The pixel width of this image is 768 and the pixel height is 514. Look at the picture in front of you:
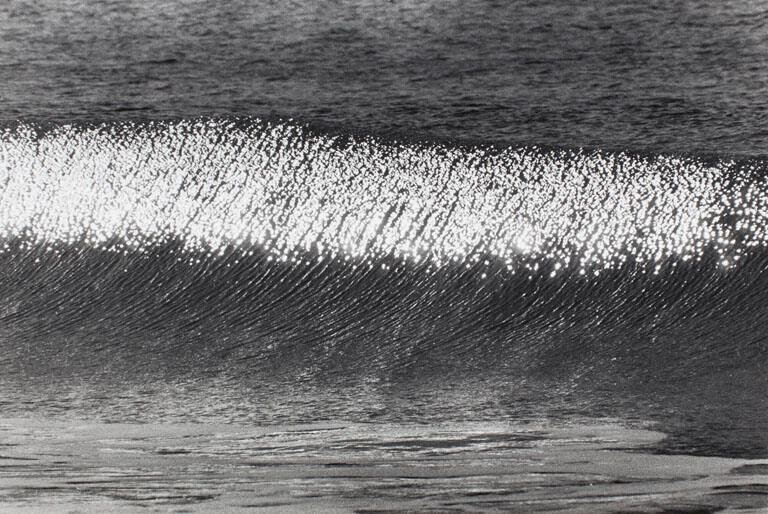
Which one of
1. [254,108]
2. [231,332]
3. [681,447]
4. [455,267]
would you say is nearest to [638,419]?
[681,447]

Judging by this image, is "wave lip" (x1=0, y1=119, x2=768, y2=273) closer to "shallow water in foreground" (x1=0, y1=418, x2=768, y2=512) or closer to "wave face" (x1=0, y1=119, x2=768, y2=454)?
"wave face" (x1=0, y1=119, x2=768, y2=454)

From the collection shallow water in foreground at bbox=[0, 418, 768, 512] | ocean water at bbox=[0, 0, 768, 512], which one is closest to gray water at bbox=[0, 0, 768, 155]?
ocean water at bbox=[0, 0, 768, 512]

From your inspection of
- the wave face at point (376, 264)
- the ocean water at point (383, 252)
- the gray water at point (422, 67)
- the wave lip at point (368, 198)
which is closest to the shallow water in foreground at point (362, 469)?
the ocean water at point (383, 252)

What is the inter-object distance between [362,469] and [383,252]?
96 cm

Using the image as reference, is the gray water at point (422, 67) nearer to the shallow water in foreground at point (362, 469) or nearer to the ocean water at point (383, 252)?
the ocean water at point (383, 252)

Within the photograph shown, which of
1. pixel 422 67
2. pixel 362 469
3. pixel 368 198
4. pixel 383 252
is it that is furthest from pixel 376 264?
pixel 362 469

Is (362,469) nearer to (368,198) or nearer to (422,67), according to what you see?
(368,198)

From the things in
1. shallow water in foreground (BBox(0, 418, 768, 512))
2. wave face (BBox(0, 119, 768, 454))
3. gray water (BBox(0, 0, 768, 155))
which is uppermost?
gray water (BBox(0, 0, 768, 155))

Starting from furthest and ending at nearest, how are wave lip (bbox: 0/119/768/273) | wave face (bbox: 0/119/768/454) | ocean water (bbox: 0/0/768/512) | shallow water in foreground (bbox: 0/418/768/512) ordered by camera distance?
wave lip (bbox: 0/119/768/273) < wave face (bbox: 0/119/768/454) < ocean water (bbox: 0/0/768/512) < shallow water in foreground (bbox: 0/418/768/512)

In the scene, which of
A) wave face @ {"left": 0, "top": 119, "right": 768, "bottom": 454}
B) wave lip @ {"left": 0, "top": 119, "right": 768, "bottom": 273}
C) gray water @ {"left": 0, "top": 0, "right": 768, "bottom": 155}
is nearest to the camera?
wave face @ {"left": 0, "top": 119, "right": 768, "bottom": 454}

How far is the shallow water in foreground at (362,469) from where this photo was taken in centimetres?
108

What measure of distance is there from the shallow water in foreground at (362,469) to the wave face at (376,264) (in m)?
A: 0.24

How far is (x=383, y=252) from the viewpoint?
7.16ft

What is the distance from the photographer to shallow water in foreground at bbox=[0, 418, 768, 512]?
1076 millimetres
